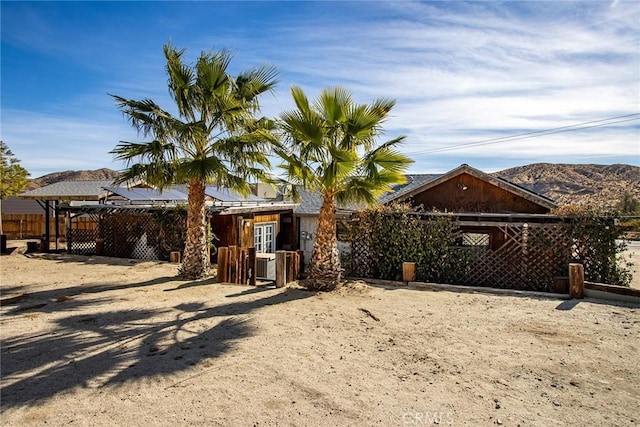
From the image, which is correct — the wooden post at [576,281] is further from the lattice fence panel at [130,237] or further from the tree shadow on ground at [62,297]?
the lattice fence panel at [130,237]

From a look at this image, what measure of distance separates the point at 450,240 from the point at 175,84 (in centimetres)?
814

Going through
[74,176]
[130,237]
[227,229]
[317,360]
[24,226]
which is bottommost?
[317,360]

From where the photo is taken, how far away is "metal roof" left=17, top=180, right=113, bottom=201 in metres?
18.8

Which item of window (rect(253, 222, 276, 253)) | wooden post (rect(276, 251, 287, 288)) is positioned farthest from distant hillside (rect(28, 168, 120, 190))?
A: wooden post (rect(276, 251, 287, 288))

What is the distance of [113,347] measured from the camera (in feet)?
19.0

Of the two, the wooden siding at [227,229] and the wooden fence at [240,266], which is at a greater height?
the wooden siding at [227,229]

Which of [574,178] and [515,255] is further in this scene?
[574,178]

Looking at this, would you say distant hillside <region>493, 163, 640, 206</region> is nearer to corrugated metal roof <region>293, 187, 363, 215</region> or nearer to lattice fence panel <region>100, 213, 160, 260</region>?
corrugated metal roof <region>293, 187, 363, 215</region>

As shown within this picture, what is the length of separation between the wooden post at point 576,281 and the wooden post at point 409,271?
3.56 m

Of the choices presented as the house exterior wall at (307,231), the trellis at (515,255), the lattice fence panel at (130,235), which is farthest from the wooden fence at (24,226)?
the trellis at (515,255)

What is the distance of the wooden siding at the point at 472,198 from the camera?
45.3 ft

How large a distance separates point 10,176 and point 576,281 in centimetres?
3149

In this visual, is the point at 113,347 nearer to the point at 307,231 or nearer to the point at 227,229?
the point at 227,229

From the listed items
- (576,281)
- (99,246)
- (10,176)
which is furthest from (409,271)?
(10,176)
